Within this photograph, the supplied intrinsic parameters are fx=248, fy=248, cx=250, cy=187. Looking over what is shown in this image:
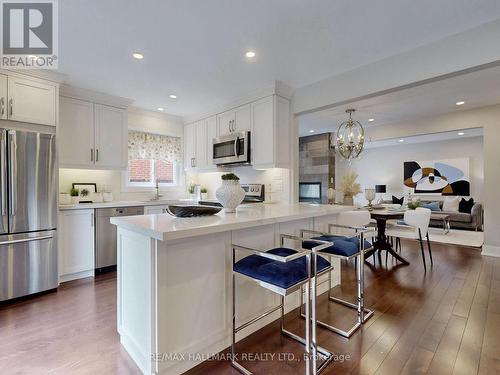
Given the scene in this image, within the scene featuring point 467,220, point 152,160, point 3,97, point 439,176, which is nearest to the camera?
point 3,97

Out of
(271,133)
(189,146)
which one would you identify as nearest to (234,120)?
(271,133)

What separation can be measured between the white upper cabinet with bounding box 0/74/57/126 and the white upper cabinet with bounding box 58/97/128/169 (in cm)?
42

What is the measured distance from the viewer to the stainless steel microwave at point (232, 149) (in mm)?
3713

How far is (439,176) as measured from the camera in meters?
7.52

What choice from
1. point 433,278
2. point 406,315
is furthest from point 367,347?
point 433,278

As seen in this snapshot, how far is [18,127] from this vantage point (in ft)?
8.86

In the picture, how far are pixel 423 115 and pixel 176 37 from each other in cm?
480

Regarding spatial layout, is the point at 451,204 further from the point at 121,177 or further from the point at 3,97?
the point at 3,97

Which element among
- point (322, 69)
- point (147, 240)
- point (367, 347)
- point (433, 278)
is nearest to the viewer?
point (147, 240)

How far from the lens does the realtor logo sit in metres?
1.91

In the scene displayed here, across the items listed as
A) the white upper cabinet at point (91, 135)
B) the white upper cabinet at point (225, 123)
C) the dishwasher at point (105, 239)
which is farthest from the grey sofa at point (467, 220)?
the white upper cabinet at point (91, 135)

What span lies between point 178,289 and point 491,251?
5235mm

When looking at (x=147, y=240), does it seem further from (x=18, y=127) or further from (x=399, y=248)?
(x=399, y=248)

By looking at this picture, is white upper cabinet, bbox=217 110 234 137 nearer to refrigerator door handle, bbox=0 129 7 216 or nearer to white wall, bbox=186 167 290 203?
white wall, bbox=186 167 290 203
